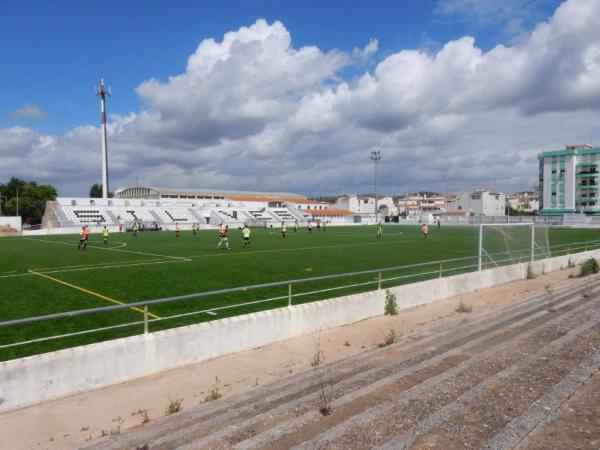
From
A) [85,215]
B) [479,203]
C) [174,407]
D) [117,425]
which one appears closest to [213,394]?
[174,407]

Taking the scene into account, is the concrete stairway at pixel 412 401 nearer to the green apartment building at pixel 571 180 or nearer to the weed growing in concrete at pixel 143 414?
the weed growing in concrete at pixel 143 414

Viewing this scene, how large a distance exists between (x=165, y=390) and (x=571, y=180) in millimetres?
102518

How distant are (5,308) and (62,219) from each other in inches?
2264

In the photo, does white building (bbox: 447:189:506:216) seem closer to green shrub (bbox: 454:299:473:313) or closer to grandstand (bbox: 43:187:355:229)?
grandstand (bbox: 43:187:355:229)

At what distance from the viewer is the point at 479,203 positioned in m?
125

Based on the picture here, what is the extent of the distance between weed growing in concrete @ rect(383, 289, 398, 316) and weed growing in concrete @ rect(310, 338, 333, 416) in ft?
10.3

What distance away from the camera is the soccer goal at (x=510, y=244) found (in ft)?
59.1

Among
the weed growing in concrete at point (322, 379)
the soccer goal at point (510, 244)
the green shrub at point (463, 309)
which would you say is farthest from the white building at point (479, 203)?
the weed growing in concrete at point (322, 379)

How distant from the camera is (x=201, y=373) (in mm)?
7363

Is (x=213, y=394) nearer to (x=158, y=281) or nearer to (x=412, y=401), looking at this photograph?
(x=412, y=401)

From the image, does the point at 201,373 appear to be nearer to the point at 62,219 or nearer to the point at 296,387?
the point at 296,387

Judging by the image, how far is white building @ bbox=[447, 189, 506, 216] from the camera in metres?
124

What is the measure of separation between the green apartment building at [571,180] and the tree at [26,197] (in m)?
106

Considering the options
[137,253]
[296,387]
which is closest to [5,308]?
[296,387]
